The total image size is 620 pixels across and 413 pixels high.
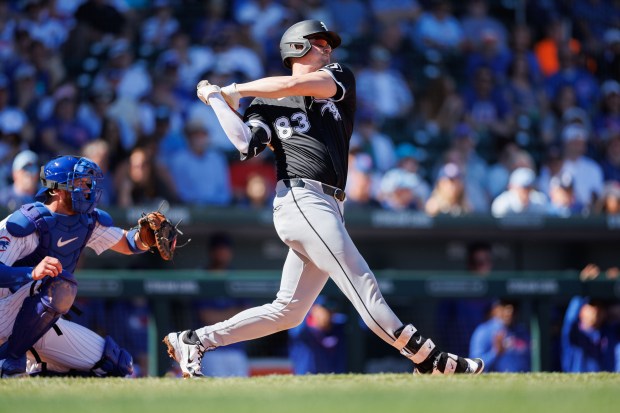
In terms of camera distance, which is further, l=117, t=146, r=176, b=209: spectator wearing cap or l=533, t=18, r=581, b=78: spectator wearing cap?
l=533, t=18, r=581, b=78: spectator wearing cap

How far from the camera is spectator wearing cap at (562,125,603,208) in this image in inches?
448

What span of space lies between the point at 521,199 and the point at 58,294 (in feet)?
19.4

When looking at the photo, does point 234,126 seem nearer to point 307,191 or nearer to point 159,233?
point 307,191

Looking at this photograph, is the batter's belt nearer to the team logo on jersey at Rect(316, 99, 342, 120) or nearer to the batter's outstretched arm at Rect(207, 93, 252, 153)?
the batter's outstretched arm at Rect(207, 93, 252, 153)

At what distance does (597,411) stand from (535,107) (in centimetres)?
960

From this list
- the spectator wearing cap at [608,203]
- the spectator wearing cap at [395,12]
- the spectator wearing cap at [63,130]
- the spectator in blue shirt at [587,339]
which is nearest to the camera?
the spectator in blue shirt at [587,339]

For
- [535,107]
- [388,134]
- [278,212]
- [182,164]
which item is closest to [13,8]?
[182,164]

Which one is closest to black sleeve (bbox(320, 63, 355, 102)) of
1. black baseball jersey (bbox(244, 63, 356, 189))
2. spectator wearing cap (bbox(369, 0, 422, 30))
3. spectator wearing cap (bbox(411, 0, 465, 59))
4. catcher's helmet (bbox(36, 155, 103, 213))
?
black baseball jersey (bbox(244, 63, 356, 189))

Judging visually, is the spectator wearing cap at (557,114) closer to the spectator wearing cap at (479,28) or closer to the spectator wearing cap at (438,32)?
the spectator wearing cap at (479,28)

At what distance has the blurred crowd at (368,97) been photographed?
32.5ft

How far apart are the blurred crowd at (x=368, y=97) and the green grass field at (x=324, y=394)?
372 cm

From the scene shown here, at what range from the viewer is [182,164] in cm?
991

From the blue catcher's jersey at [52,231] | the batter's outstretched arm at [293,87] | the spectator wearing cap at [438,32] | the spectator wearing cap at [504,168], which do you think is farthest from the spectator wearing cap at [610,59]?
the blue catcher's jersey at [52,231]

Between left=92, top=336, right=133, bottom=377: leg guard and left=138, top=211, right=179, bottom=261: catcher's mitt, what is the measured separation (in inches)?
23.3
